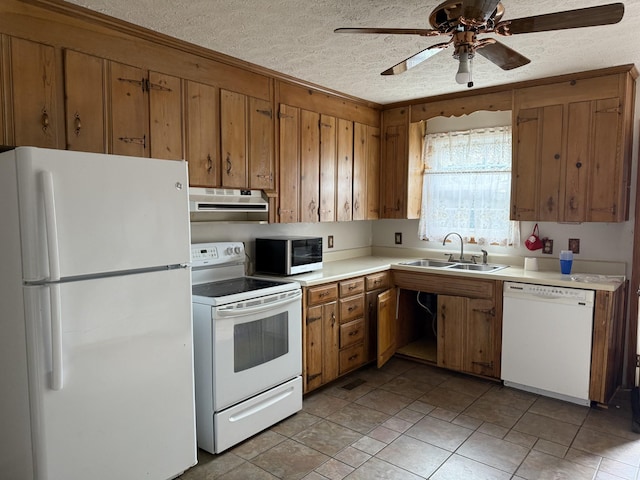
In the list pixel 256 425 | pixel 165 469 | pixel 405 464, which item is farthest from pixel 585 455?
pixel 165 469

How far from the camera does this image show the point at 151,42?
2.50 m

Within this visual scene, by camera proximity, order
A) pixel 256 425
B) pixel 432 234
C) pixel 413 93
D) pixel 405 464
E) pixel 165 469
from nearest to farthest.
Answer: pixel 165 469 → pixel 405 464 → pixel 256 425 → pixel 413 93 → pixel 432 234

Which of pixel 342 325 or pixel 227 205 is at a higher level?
pixel 227 205

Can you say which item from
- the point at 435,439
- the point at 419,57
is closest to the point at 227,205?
the point at 419,57

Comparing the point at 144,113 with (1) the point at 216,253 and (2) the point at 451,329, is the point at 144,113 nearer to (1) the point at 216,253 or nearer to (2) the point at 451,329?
(1) the point at 216,253

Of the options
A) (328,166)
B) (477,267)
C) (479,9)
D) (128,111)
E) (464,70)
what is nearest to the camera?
(479,9)

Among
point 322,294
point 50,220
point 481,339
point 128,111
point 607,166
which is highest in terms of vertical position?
point 128,111

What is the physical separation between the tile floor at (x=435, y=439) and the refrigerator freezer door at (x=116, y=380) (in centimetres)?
39

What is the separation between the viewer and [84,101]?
2238 millimetres

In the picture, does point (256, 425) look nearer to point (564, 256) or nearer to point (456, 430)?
point (456, 430)

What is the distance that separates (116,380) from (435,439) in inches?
73.2

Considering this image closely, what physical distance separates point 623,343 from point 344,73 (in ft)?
9.70

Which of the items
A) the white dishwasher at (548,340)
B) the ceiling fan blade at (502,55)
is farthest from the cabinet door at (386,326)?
the ceiling fan blade at (502,55)

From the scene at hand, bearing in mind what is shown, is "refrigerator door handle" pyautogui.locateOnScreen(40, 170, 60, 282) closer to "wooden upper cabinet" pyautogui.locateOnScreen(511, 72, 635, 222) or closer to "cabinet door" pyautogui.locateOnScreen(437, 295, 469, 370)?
"cabinet door" pyautogui.locateOnScreen(437, 295, 469, 370)
